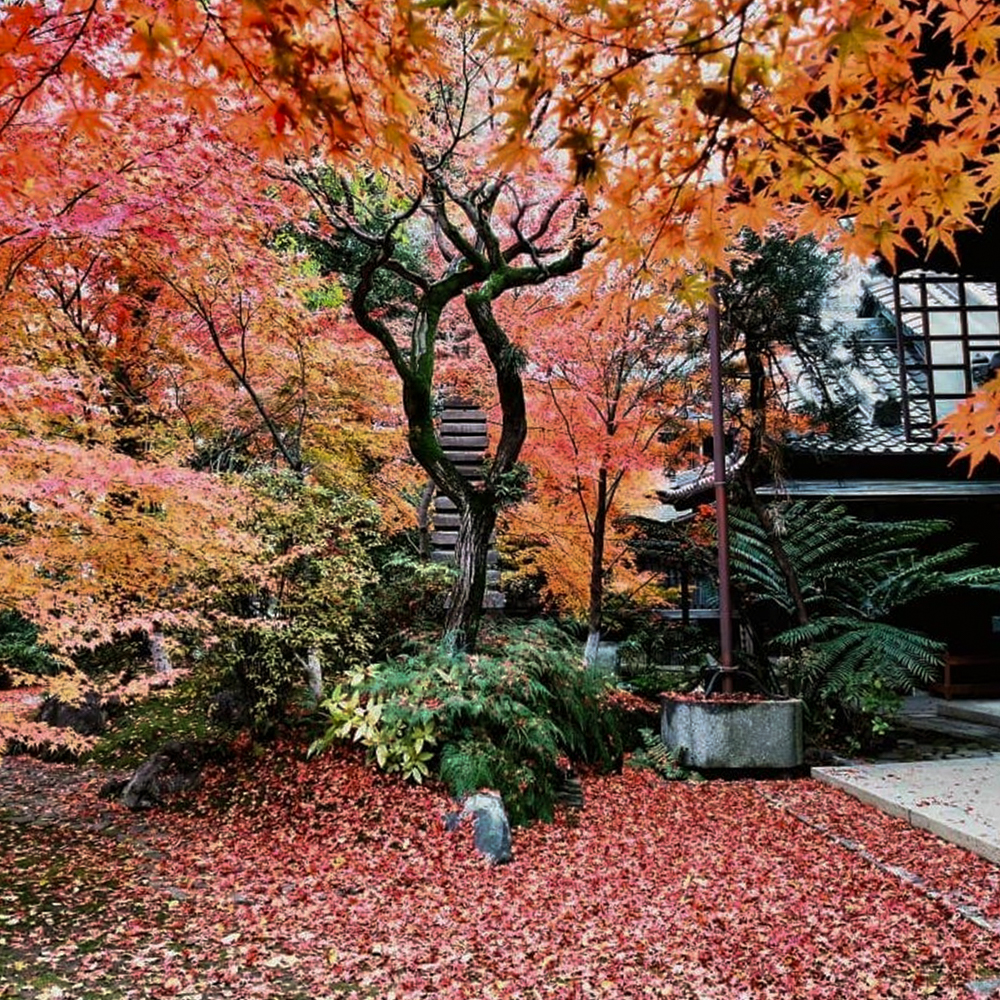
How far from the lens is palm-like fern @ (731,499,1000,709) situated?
7.35 metres

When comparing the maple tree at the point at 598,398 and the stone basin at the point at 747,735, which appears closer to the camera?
the stone basin at the point at 747,735

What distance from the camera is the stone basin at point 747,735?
7.12 m

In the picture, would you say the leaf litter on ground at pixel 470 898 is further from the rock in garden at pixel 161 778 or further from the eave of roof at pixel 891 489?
the eave of roof at pixel 891 489

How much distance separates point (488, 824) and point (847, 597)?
530 cm

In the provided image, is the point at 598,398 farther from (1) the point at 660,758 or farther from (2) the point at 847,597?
(1) the point at 660,758

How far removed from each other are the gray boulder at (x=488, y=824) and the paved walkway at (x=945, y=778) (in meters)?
3.03

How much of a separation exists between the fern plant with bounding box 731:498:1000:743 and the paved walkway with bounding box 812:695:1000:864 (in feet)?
1.84

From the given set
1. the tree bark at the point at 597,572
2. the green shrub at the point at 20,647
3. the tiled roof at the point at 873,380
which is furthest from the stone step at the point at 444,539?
the green shrub at the point at 20,647

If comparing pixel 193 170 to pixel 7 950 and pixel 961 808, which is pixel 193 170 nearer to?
pixel 7 950

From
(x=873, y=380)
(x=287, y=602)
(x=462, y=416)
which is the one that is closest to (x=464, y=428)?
(x=462, y=416)

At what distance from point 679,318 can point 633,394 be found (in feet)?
3.55

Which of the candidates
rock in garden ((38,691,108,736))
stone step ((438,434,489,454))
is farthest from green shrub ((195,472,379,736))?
stone step ((438,434,489,454))

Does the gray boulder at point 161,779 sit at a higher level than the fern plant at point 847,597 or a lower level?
lower

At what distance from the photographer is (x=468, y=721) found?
6133 mm
